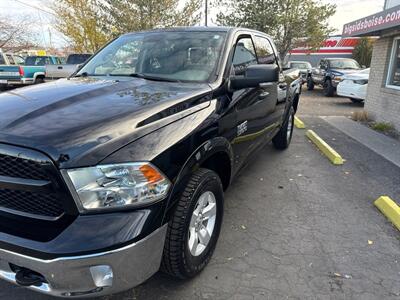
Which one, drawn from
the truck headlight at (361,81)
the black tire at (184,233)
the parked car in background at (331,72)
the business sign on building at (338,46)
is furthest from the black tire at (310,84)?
the black tire at (184,233)

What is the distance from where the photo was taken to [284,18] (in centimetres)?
1886

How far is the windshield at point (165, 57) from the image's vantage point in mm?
3133

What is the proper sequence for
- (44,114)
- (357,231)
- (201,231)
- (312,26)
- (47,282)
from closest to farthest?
(47,282)
(44,114)
(201,231)
(357,231)
(312,26)

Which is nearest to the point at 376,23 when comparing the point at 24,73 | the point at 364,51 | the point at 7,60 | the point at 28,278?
the point at 28,278

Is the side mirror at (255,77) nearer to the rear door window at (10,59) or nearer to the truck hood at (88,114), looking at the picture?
the truck hood at (88,114)

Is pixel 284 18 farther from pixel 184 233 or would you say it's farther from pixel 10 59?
pixel 184 233

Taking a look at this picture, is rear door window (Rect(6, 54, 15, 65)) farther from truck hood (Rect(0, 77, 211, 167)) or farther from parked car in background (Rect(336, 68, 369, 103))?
truck hood (Rect(0, 77, 211, 167))

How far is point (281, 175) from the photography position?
5.00 metres

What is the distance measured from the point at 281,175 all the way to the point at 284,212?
4.09 feet

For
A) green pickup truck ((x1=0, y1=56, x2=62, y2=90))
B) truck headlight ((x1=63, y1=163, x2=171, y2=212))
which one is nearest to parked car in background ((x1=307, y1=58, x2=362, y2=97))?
green pickup truck ((x1=0, y1=56, x2=62, y2=90))

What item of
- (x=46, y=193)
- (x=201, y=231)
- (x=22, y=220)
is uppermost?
(x=46, y=193)

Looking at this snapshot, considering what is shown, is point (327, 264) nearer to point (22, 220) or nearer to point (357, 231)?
point (357, 231)

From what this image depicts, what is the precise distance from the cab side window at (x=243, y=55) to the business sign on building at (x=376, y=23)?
4.82 m

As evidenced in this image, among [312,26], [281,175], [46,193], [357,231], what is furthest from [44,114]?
[312,26]
